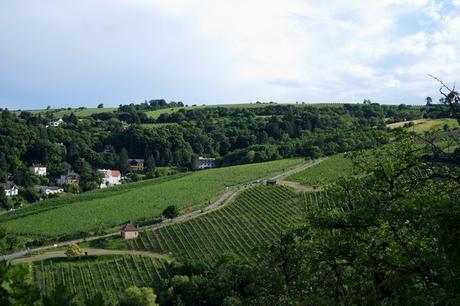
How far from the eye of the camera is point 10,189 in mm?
81312

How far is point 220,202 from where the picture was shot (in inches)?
2367

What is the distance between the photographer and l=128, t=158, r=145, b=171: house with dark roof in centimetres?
10371

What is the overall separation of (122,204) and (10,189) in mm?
25616

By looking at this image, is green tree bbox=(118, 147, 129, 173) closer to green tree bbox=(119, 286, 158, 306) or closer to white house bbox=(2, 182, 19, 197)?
white house bbox=(2, 182, 19, 197)

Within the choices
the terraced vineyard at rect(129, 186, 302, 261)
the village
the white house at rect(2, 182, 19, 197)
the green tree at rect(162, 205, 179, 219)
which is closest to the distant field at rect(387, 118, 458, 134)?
the terraced vineyard at rect(129, 186, 302, 261)

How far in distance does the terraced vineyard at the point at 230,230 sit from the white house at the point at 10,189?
37169mm

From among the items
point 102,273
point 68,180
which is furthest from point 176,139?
point 102,273

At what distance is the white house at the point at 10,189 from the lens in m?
80.1

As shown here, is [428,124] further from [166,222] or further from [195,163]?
[166,222]

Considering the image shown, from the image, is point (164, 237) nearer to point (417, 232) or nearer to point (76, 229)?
point (76, 229)

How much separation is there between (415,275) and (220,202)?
171ft

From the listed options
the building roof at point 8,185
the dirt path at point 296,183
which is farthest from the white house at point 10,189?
the dirt path at point 296,183

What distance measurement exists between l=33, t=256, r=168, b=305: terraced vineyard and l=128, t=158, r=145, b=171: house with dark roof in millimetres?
58748

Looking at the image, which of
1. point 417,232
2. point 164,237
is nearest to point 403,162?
point 417,232
